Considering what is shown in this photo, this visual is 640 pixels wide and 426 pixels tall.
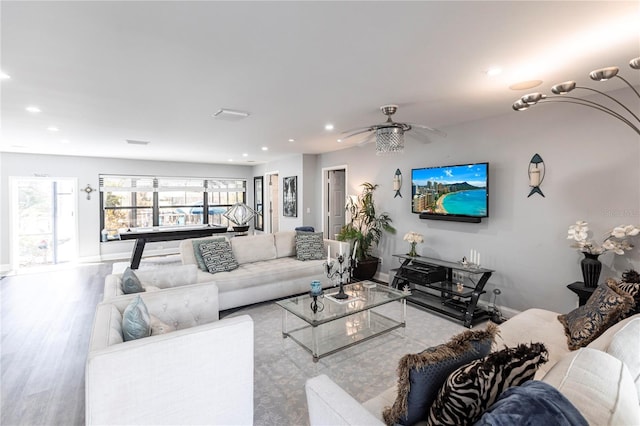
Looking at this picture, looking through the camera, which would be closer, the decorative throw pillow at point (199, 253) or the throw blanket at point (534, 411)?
the throw blanket at point (534, 411)

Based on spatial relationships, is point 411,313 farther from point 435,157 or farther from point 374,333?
point 435,157

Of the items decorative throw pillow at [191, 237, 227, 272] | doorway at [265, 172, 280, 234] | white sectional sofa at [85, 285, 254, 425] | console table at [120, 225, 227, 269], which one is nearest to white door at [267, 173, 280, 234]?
doorway at [265, 172, 280, 234]

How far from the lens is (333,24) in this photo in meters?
1.78

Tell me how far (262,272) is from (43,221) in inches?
253

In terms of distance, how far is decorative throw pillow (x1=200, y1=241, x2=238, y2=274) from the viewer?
4203 mm

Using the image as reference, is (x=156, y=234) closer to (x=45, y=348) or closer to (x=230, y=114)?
(x=45, y=348)

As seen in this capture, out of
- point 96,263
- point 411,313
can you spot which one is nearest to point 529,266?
point 411,313

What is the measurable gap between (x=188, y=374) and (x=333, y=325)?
1.94 meters

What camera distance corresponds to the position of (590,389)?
1054mm

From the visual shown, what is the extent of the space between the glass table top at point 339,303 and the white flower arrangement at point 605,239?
5.80 feet

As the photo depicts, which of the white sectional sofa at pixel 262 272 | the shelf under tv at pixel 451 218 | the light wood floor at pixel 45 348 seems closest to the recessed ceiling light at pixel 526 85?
the shelf under tv at pixel 451 218

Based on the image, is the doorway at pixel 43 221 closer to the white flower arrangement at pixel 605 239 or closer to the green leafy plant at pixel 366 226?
the green leafy plant at pixel 366 226

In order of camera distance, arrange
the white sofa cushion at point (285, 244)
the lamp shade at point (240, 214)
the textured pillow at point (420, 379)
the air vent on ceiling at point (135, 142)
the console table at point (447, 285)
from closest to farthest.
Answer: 1. the textured pillow at point (420, 379)
2. the console table at point (447, 285)
3. the white sofa cushion at point (285, 244)
4. the air vent on ceiling at point (135, 142)
5. the lamp shade at point (240, 214)

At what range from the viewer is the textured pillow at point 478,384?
1083 millimetres
